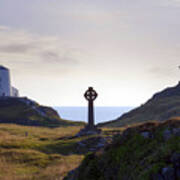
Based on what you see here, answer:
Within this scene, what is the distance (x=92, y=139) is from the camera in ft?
108

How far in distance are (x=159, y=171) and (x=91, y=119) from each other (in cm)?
3195

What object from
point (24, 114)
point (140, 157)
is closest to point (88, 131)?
point (140, 157)

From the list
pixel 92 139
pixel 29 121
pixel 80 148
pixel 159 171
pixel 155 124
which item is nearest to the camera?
pixel 159 171

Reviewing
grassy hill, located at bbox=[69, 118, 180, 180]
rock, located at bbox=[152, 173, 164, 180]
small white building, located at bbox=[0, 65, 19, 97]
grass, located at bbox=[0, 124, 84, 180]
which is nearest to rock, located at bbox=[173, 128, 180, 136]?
grassy hill, located at bbox=[69, 118, 180, 180]

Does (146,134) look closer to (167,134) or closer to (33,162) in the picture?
(167,134)

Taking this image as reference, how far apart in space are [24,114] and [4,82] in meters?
40.0

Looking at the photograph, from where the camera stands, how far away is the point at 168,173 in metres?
9.38

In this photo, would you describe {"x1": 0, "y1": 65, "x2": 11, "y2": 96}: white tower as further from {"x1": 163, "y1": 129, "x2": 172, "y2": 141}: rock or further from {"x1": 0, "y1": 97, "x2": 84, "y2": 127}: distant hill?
{"x1": 163, "y1": 129, "x2": 172, "y2": 141}: rock

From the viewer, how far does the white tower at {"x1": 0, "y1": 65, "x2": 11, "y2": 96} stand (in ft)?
356

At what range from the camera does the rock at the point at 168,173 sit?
933 centimetres

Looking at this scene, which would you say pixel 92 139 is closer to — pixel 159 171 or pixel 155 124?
pixel 155 124

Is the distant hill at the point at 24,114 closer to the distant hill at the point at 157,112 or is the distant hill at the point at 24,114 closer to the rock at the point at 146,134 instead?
the distant hill at the point at 157,112

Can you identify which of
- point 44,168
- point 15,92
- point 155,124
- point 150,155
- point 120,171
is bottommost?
point 44,168

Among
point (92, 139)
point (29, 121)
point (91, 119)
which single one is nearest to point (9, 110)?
point (29, 121)
